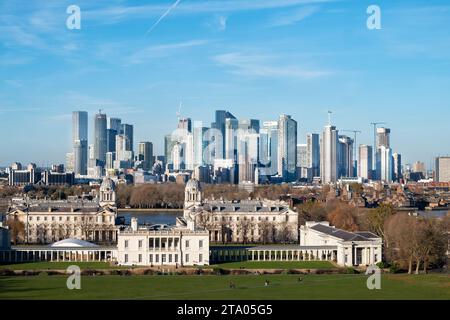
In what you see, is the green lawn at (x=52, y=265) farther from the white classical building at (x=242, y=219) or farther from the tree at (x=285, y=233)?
the tree at (x=285, y=233)

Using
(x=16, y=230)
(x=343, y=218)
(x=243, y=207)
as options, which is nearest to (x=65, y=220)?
(x=16, y=230)

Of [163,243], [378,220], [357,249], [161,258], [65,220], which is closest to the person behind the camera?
[161,258]

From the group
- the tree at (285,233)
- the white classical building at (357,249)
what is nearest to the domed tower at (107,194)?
the tree at (285,233)

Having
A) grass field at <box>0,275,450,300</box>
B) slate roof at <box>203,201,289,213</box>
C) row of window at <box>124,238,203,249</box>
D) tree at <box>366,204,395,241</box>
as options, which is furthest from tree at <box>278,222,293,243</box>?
grass field at <box>0,275,450,300</box>

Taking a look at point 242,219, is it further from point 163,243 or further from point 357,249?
point 357,249
